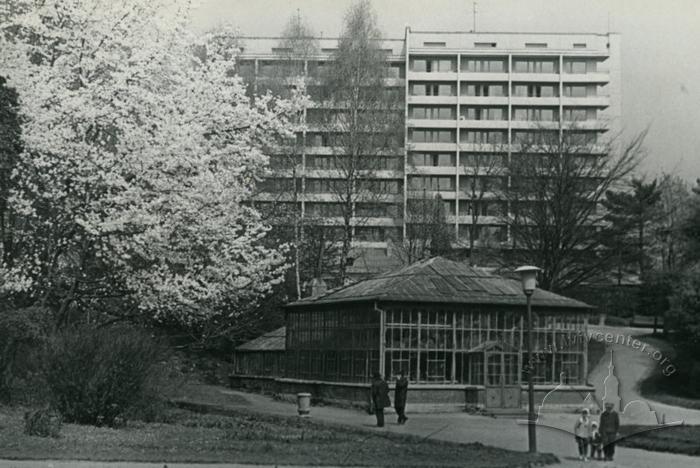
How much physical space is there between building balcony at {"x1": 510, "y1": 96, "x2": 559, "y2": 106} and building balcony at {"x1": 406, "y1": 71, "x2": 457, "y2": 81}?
6.68 metres

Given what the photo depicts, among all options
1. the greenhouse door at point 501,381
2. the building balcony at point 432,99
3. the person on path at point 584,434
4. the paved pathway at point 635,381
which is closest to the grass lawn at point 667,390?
the paved pathway at point 635,381

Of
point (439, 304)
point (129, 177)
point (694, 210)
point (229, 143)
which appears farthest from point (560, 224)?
point (129, 177)

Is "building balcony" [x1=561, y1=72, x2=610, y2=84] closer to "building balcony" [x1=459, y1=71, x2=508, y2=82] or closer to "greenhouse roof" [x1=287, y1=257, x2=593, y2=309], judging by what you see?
"building balcony" [x1=459, y1=71, x2=508, y2=82]

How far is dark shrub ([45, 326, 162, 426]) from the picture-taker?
2014 centimetres

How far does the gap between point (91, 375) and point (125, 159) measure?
6.27 m

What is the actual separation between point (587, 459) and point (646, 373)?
78.4ft

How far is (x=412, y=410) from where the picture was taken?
3195 cm

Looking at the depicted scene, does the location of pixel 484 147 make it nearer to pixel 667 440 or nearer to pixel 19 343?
pixel 667 440

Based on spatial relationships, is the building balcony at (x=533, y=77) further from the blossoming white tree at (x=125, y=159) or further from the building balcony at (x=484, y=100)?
A: the blossoming white tree at (x=125, y=159)

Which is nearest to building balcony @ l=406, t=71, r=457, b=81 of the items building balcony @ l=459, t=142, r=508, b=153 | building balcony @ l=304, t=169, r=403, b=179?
building balcony @ l=459, t=142, r=508, b=153

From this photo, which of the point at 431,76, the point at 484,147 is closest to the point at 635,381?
the point at 484,147

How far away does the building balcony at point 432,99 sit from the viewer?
96.7 metres

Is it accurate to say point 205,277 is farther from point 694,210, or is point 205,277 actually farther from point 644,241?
point 644,241

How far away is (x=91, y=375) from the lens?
2011cm
